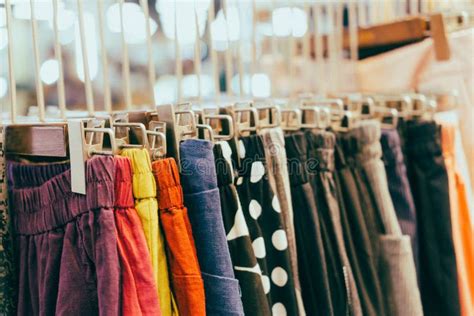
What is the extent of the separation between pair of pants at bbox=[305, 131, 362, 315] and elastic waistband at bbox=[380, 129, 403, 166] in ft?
0.48

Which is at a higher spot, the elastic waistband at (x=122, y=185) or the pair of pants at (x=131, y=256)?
the elastic waistband at (x=122, y=185)

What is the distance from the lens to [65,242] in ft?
2.32

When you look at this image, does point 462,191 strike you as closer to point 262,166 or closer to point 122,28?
point 262,166

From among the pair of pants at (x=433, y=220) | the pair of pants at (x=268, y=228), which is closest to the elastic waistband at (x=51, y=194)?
the pair of pants at (x=268, y=228)

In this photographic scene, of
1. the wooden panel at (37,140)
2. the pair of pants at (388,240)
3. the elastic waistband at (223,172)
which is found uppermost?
the wooden panel at (37,140)

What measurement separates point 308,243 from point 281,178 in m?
0.11

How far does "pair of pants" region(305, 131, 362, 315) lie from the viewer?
86cm

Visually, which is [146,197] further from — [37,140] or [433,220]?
[433,220]

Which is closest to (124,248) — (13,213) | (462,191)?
(13,213)

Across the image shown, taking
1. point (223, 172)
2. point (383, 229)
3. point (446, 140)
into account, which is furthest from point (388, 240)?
point (223, 172)

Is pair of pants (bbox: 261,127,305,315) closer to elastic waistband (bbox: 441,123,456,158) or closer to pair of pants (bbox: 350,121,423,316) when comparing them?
pair of pants (bbox: 350,121,423,316)

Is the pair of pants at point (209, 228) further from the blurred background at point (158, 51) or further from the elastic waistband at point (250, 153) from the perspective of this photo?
the blurred background at point (158, 51)

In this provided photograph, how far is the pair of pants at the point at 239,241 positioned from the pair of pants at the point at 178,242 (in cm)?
6

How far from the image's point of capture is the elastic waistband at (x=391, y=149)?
1.04 meters
